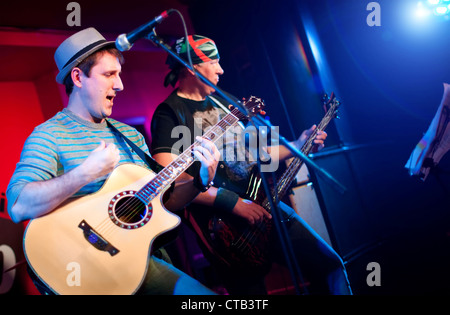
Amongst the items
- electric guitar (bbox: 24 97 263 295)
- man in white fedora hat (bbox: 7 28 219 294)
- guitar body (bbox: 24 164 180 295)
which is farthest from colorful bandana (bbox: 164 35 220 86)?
guitar body (bbox: 24 164 180 295)

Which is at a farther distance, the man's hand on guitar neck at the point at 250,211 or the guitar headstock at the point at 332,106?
the guitar headstock at the point at 332,106

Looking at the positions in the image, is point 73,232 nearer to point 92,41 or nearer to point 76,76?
point 76,76

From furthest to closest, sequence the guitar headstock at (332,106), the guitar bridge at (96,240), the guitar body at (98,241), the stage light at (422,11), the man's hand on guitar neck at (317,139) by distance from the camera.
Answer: the stage light at (422,11), the guitar headstock at (332,106), the man's hand on guitar neck at (317,139), the guitar bridge at (96,240), the guitar body at (98,241)

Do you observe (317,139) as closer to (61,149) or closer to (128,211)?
(128,211)

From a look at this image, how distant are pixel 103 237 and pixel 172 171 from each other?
0.57m

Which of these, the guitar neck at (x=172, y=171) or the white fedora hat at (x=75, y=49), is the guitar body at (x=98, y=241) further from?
the white fedora hat at (x=75, y=49)

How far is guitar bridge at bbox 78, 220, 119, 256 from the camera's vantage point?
5.23ft

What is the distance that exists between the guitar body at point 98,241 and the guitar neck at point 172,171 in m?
0.05

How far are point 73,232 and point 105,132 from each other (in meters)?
0.75

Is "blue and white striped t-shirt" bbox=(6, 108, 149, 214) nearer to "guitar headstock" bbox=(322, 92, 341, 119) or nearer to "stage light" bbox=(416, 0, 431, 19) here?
"guitar headstock" bbox=(322, 92, 341, 119)

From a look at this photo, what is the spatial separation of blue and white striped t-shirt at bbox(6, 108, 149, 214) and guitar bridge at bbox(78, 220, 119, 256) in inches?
11.7

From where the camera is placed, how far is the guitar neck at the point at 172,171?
183 cm

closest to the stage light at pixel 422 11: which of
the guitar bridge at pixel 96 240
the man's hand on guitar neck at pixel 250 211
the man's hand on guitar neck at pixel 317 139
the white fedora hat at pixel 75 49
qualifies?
the man's hand on guitar neck at pixel 317 139
